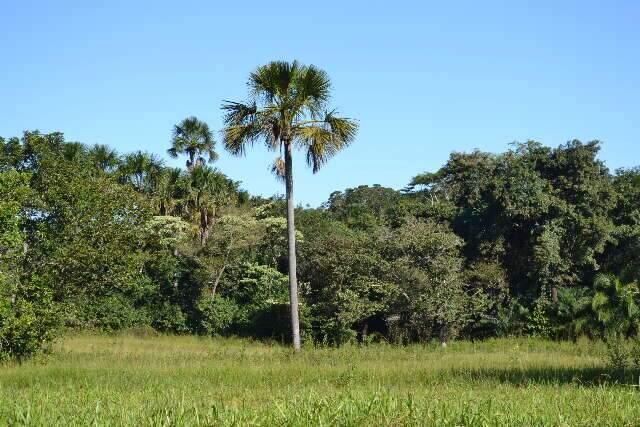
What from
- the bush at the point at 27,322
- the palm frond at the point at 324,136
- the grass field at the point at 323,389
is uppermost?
the palm frond at the point at 324,136

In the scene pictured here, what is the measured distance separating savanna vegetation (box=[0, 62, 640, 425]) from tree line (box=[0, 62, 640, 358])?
92 mm

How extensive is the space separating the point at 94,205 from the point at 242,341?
37.9 feet

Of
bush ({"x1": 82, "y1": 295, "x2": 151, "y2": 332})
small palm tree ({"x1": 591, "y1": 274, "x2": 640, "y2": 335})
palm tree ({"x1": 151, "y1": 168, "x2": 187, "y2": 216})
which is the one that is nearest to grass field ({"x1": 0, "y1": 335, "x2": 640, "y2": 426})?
small palm tree ({"x1": 591, "y1": 274, "x2": 640, "y2": 335})

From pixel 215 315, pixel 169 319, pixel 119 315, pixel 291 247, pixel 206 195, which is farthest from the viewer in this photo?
pixel 206 195

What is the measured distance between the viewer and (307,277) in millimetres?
36625

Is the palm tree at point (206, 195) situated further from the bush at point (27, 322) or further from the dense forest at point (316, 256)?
the bush at point (27, 322)

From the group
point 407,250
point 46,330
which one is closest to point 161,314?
point 407,250

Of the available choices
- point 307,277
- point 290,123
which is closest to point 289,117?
point 290,123

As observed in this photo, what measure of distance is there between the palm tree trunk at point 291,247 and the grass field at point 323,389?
3272mm

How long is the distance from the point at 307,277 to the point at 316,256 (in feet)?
7.84

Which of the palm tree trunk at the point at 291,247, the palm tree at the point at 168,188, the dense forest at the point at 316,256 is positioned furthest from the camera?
the palm tree at the point at 168,188

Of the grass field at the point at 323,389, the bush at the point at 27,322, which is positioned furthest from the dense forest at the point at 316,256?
the grass field at the point at 323,389

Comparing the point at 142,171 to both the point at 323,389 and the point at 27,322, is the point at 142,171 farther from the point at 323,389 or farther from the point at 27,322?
the point at 323,389

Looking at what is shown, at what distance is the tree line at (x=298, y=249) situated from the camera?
2530 cm
